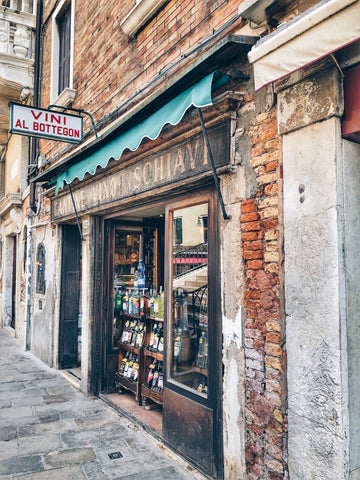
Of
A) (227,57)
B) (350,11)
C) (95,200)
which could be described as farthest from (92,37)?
(350,11)

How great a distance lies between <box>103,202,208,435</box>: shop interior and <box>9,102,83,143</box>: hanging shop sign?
1.47 metres

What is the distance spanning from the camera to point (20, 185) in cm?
1140

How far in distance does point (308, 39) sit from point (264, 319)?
1.91m

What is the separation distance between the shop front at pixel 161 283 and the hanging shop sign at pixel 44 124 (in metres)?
0.72

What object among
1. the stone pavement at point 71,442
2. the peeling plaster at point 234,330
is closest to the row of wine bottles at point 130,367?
the stone pavement at point 71,442

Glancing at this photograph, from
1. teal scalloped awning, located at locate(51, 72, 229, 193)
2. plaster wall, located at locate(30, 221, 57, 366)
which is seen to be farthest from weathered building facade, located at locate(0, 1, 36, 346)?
teal scalloped awning, located at locate(51, 72, 229, 193)

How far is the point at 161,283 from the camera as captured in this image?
6.65 metres

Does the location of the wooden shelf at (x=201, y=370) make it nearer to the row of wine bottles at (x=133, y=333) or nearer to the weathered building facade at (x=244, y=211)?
the weathered building facade at (x=244, y=211)

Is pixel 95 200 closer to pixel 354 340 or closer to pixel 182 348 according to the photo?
pixel 182 348

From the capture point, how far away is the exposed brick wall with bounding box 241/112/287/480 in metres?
2.90

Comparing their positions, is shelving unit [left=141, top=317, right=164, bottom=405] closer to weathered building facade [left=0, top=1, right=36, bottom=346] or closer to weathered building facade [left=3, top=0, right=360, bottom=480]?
weathered building facade [left=3, top=0, right=360, bottom=480]

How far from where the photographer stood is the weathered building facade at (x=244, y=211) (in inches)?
98.0

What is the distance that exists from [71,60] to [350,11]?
6433mm

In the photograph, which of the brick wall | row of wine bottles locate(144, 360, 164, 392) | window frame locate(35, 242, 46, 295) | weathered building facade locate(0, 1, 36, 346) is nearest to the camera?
the brick wall
